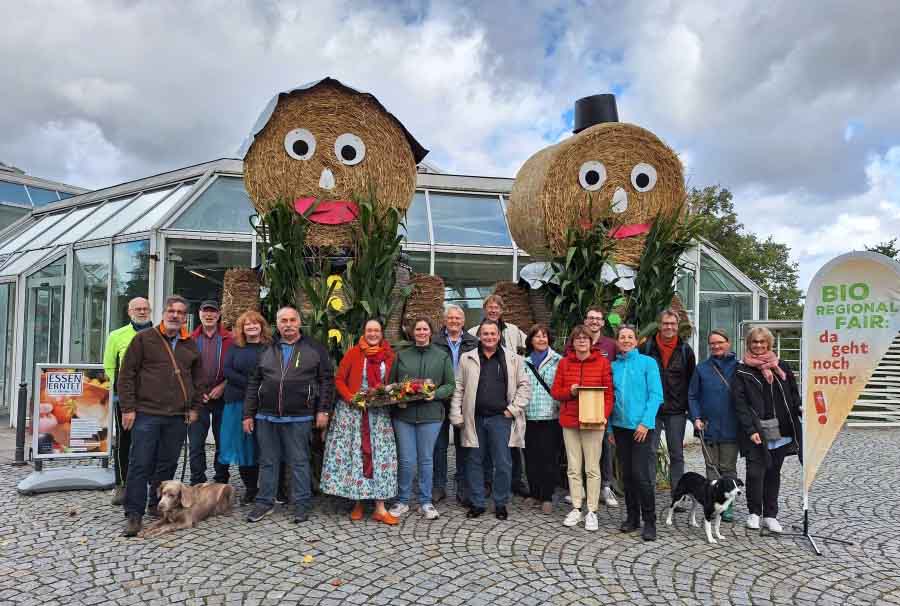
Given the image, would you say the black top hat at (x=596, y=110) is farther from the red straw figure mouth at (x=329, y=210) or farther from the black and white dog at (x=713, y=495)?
the black and white dog at (x=713, y=495)

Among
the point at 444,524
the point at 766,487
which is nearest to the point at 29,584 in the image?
the point at 444,524


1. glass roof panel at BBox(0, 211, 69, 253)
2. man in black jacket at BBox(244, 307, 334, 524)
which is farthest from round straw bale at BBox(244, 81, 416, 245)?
glass roof panel at BBox(0, 211, 69, 253)

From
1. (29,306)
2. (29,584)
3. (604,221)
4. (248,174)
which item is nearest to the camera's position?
(29,584)

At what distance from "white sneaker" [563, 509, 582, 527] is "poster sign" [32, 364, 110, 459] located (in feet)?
14.3

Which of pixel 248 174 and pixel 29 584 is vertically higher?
pixel 248 174

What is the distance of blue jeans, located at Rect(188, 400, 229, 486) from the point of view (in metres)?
4.94

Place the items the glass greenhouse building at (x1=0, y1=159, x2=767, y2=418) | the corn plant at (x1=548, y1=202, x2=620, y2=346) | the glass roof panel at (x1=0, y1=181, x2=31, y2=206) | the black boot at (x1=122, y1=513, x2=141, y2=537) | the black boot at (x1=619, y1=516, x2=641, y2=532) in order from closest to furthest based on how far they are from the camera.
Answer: the black boot at (x1=122, y1=513, x2=141, y2=537)
the black boot at (x1=619, y1=516, x2=641, y2=532)
the corn plant at (x1=548, y1=202, x2=620, y2=346)
the glass greenhouse building at (x1=0, y1=159, x2=767, y2=418)
the glass roof panel at (x1=0, y1=181, x2=31, y2=206)

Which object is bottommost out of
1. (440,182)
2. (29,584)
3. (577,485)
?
(29,584)

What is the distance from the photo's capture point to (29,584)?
11.2ft

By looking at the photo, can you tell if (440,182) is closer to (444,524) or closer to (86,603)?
(444,524)

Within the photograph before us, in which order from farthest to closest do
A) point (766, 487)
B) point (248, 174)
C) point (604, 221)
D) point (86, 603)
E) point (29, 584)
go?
point (604, 221)
point (248, 174)
point (766, 487)
point (29, 584)
point (86, 603)

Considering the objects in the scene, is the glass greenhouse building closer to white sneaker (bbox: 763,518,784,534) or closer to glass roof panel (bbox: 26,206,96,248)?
glass roof panel (bbox: 26,206,96,248)

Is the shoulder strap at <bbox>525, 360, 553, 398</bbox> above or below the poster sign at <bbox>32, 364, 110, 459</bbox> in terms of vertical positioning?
above

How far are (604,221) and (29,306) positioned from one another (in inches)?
348
